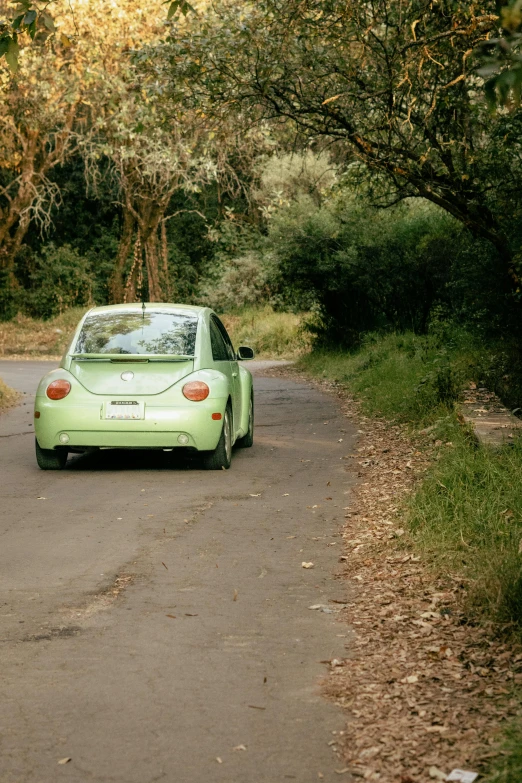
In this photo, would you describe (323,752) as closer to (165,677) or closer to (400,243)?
(165,677)

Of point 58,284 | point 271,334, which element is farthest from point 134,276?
point 271,334

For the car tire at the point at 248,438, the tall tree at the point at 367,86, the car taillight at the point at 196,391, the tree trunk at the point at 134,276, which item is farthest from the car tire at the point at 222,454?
the tree trunk at the point at 134,276

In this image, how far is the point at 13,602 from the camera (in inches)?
245

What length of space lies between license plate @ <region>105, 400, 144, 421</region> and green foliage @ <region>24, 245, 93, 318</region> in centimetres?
3305

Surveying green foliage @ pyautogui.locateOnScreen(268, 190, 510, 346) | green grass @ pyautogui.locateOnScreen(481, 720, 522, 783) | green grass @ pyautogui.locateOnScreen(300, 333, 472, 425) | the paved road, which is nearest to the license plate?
the paved road

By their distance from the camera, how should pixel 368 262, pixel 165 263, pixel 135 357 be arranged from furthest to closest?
pixel 165 263 < pixel 368 262 < pixel 135 357

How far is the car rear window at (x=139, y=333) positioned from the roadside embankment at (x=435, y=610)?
2.26 m

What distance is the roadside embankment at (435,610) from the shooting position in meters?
4.20

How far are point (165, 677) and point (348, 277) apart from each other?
1977cm

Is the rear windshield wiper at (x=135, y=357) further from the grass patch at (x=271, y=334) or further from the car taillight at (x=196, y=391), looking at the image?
the grass patch at (x=271, y=334)

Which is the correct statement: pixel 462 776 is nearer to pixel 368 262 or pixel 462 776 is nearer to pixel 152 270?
pixel 368 262

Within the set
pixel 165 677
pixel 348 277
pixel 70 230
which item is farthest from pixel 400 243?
pixel 70 230

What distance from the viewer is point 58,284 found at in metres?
43.3

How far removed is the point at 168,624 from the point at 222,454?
5.02 metres
